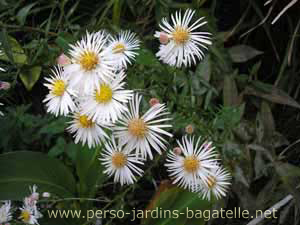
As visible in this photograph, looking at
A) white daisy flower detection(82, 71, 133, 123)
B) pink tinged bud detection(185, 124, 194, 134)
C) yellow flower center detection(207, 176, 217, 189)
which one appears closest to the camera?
white daisy flower detection(82, 71, 133, 123)

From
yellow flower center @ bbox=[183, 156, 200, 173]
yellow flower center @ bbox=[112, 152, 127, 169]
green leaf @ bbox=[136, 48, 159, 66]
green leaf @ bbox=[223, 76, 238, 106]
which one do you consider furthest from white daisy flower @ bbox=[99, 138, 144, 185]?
green leaf @ bbox=[223, 76, 238, 106]

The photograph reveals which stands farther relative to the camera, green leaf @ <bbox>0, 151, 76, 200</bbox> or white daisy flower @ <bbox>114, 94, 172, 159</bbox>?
green leaf @ <bbox>0, 151, 76, 200</bbox>

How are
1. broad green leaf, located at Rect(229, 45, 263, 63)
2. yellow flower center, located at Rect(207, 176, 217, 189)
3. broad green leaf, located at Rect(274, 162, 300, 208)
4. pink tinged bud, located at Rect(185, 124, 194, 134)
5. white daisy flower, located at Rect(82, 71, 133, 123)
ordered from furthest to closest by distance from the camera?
broad green leaf, located at Rect(229, 45, 263, 63) < broad green leaf, located at Rect(274, 162, 300, 208) < yellow flower center, located at Rect(207, 176, 217, 189) < pink tinged bud, located at Rect(185, 124, 194, 134) < white daisy flower, located at Rect(82, 71, 133, 123)

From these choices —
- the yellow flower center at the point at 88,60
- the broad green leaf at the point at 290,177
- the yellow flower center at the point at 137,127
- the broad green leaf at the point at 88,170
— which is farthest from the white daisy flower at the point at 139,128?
the broad green leaf at the point at 290,177

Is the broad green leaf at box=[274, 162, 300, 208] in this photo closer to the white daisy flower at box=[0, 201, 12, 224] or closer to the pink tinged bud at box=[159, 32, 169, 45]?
the pink tinged bud at box=[159, 32, 169, 45]

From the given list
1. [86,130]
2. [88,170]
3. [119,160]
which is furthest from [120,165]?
[88,170]

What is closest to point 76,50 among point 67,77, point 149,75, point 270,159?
point 67,77

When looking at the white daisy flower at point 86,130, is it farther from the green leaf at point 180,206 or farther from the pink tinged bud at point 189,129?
the green leaf at point 180,206
